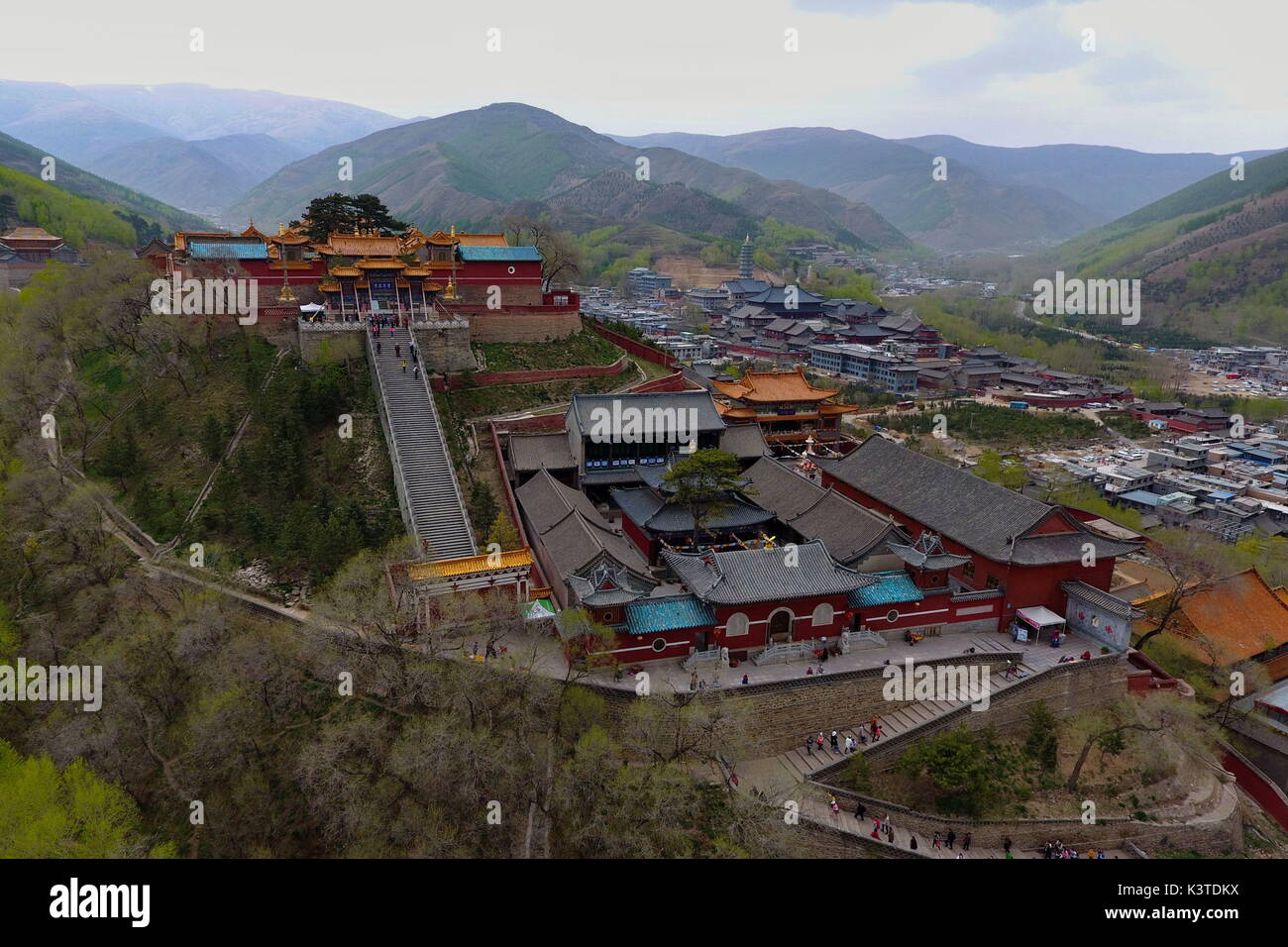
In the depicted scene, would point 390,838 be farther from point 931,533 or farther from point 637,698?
point 931,533

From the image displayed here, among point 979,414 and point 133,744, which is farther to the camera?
point 979,414

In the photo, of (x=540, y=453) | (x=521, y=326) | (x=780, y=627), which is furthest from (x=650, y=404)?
(x=780, y=627)

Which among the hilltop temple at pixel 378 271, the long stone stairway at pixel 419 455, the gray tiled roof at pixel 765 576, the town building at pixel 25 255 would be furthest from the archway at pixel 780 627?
the town building at pixel 25 255

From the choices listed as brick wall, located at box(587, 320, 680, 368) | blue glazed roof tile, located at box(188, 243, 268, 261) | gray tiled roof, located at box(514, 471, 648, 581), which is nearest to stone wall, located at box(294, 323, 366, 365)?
blue glazed roof tile, located at box(188, 243, 268, 261)

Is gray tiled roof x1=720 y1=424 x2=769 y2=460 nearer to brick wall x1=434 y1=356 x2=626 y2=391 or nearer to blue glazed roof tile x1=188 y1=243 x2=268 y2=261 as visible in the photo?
brick wall x1=434 y1=356 x2=626 y2=391

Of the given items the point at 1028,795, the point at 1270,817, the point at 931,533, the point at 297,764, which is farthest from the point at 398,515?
the point at 1270,817

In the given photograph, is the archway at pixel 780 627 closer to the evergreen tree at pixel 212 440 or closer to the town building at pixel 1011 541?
the town building at pixel 1011 541

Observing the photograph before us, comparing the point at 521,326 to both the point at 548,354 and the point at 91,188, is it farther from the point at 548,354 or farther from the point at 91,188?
the point at 91,188

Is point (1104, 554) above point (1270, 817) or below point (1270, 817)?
above
